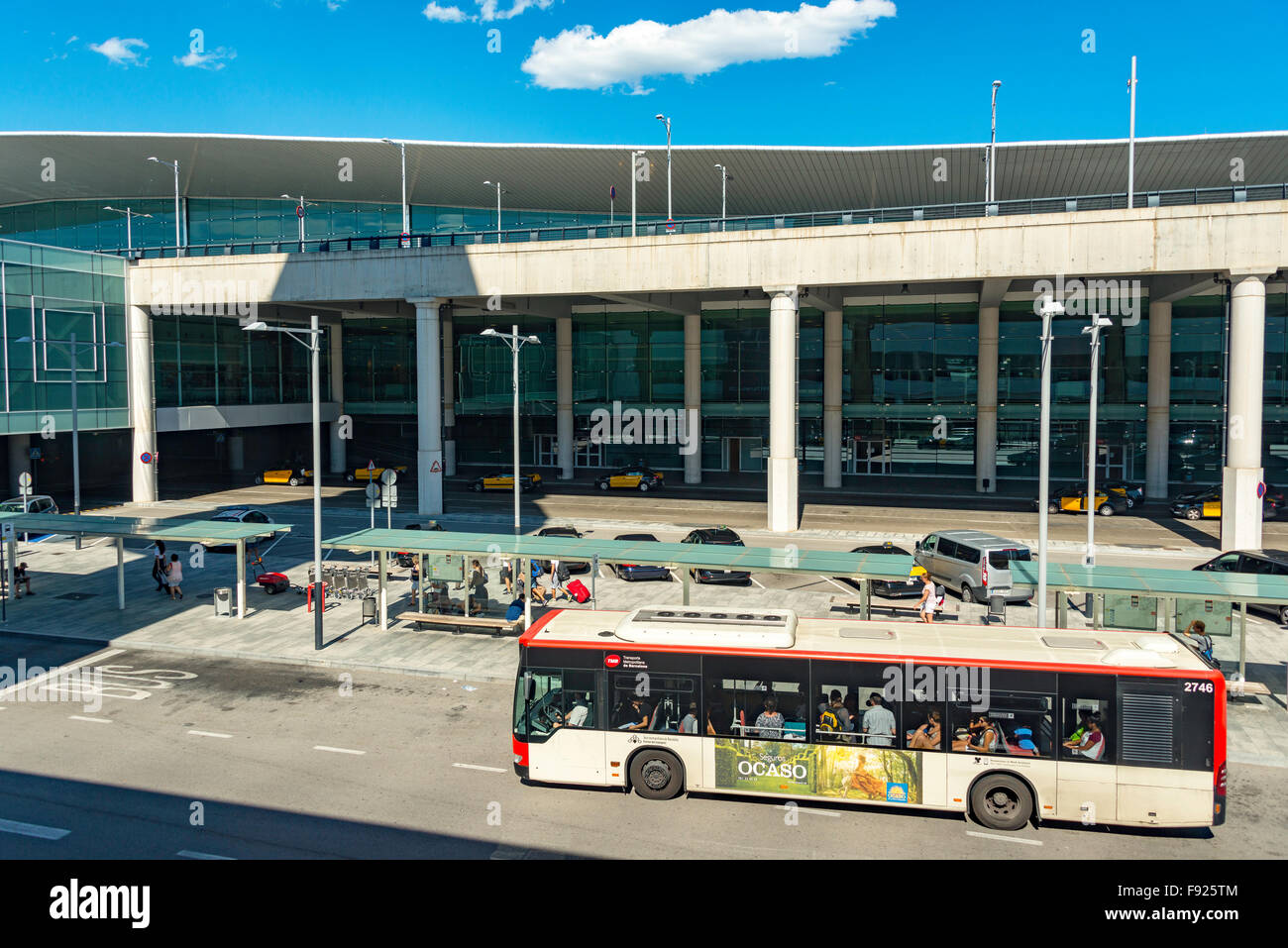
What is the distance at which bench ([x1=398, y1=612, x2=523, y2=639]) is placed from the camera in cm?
2317

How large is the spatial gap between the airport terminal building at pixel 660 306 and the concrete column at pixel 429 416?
0.13 metres

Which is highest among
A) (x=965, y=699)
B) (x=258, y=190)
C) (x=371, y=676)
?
(x=258, y=190)

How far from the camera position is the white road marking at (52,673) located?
19.4m

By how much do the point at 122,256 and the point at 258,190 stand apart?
18.7m

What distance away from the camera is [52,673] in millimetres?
20688

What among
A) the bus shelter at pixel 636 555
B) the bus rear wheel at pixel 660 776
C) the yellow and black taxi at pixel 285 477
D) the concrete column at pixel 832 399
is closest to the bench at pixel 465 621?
the bus shelter at pixel 636 555

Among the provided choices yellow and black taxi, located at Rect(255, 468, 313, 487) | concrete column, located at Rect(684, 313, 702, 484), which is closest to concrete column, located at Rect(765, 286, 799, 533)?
concrete column, located at Rect(684, 313, 702, 484)

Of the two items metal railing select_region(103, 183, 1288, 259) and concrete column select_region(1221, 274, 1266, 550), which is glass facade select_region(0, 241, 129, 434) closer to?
metal railing select_region(103, 183, 1288, 259)

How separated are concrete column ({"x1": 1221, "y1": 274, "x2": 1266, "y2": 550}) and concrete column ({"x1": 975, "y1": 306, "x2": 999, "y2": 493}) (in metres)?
18.1

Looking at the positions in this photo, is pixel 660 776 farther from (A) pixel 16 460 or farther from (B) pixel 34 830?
(A) pixel 16 460
